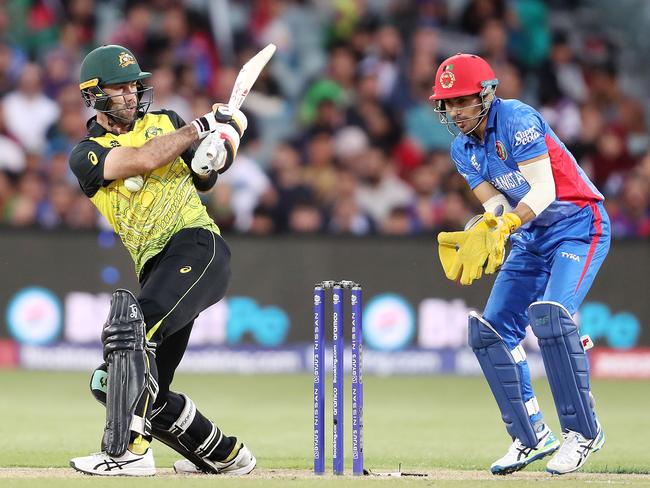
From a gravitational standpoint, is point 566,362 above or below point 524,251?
below

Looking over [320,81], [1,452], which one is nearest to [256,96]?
[320,81]

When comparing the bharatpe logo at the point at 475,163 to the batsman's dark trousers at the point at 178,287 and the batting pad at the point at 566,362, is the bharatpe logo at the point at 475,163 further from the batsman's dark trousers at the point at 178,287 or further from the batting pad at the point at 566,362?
the batsman's dark trousers at the point at 178,287

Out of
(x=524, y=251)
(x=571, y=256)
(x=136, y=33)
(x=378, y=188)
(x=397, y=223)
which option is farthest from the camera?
(x=136, y=33)

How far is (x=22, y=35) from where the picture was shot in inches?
523

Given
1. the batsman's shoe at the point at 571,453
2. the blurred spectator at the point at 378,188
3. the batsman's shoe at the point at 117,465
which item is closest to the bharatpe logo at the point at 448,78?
the batsman's shoe at the point at 571,453

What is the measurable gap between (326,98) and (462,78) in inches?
262

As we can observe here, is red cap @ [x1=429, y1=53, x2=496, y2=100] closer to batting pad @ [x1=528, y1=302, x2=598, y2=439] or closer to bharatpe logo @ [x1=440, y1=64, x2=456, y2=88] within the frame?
bharatpe logo @ [x1=440, y1=64, x2=456, y2=88]

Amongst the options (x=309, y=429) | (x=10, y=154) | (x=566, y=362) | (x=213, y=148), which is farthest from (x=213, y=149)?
(x=10, y=154)

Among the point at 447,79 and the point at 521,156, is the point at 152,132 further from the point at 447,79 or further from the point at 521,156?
the point at 521,156

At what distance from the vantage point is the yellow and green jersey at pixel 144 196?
5.79 meters

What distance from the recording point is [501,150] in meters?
6.16

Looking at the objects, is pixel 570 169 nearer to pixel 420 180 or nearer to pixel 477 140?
pixel 477 140

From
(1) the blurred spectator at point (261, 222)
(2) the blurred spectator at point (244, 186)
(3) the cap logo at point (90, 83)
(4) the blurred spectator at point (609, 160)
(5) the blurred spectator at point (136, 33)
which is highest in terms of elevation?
(5) the blurred spectator at point (136, 33)

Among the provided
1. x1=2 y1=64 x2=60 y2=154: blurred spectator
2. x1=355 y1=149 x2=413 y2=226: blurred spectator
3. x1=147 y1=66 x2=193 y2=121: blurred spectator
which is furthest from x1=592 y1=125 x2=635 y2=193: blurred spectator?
x1=2 y1=64 x2=60 y2=154: blurred spectator
